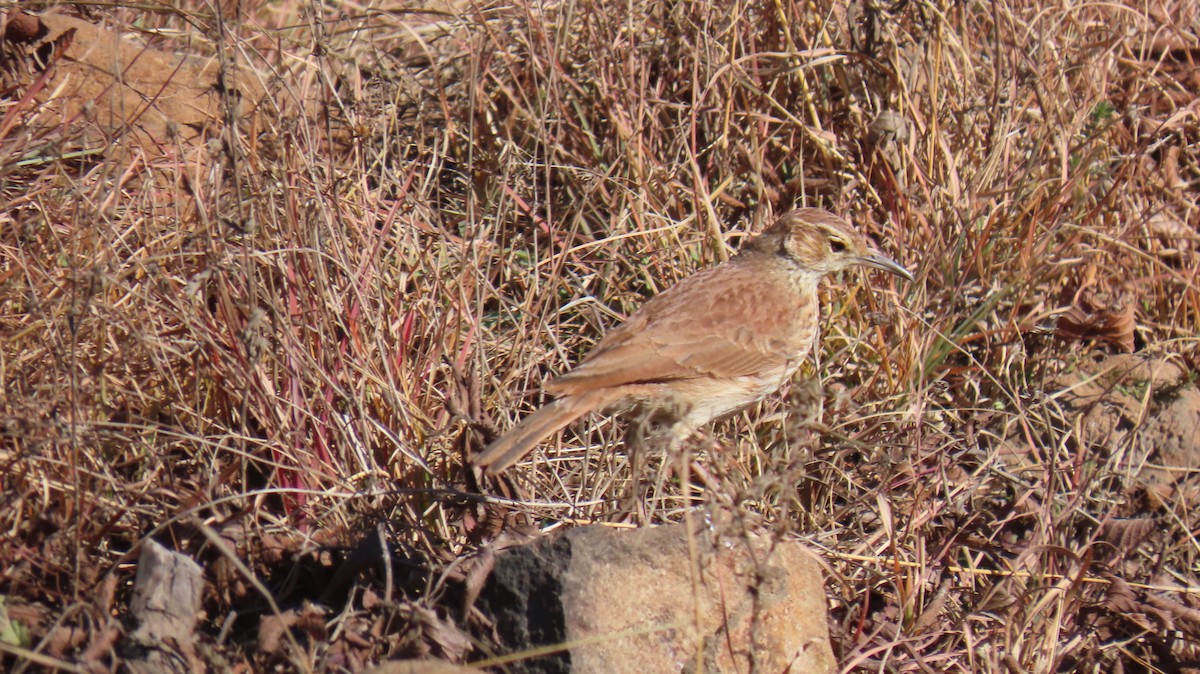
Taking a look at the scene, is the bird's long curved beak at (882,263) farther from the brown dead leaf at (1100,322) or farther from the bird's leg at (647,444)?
the bird's leg at (647,444)

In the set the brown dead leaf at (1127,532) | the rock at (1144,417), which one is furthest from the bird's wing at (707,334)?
the brown dead leaf at (1127,532)

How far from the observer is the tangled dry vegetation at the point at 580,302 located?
12.2 ft

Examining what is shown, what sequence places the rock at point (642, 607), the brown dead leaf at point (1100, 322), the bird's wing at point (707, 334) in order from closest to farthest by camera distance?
the rock at point (642, 607), the bird's wing at point (707, 334), the brown dead leaf at point (1100, 322)

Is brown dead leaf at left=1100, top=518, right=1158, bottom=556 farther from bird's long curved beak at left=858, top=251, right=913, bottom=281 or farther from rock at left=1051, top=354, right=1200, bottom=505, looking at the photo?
bird's long curved beak at left=858, top=251, right=913, bottom=281

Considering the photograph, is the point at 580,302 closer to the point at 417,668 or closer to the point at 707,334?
the point at 707,334

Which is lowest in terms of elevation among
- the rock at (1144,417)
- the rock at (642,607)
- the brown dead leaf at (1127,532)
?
the brown dead leaf at (1127,532)

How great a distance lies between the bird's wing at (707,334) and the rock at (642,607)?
919 mm

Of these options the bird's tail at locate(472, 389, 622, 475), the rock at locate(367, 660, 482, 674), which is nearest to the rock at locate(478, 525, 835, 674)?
the rock at locate(367, 660, 482, 674)

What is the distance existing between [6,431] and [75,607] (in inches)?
30.4

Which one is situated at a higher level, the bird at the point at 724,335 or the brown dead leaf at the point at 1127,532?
the bird at the point at 724,335

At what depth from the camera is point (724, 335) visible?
4.80 metres

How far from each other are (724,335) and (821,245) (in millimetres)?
602

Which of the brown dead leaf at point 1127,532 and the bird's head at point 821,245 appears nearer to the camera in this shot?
the brown dead leaf at point 1127,532

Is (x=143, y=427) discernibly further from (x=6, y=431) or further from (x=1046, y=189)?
(x=1046, y=189)
